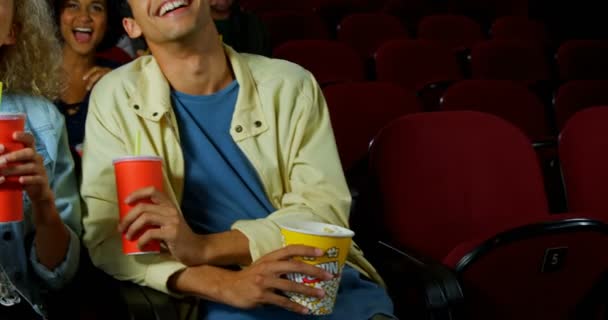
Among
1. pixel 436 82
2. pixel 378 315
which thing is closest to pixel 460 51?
pixel 436 82

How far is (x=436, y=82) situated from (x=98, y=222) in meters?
1.23

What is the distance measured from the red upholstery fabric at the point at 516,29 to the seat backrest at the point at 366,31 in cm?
46

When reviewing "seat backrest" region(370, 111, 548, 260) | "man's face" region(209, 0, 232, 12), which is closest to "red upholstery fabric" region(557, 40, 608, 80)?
"man's face" region(209, 0, 232, 12)

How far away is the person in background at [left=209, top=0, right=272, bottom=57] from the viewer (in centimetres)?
190

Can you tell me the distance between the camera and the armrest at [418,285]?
2.93 feet

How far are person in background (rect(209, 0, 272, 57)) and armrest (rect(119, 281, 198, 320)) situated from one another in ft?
3.48

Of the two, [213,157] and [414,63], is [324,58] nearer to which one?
[414,63]

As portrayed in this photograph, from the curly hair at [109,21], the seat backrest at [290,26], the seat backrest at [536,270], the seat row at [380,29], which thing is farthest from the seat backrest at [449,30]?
the seat backrest at [536,270]

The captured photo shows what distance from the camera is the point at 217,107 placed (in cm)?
96

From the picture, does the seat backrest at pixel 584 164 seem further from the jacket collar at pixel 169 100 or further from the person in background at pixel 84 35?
the person in background at pixel 84 35

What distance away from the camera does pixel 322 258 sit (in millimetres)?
736

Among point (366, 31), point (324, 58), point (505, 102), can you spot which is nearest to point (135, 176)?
point (505, 102)

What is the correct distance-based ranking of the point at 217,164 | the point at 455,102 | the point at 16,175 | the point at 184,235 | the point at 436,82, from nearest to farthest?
the point at 16,175, the point at 184,235, the point at 217,164, the point at 455,102, the point at 436,82

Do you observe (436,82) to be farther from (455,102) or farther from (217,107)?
(217,107)
